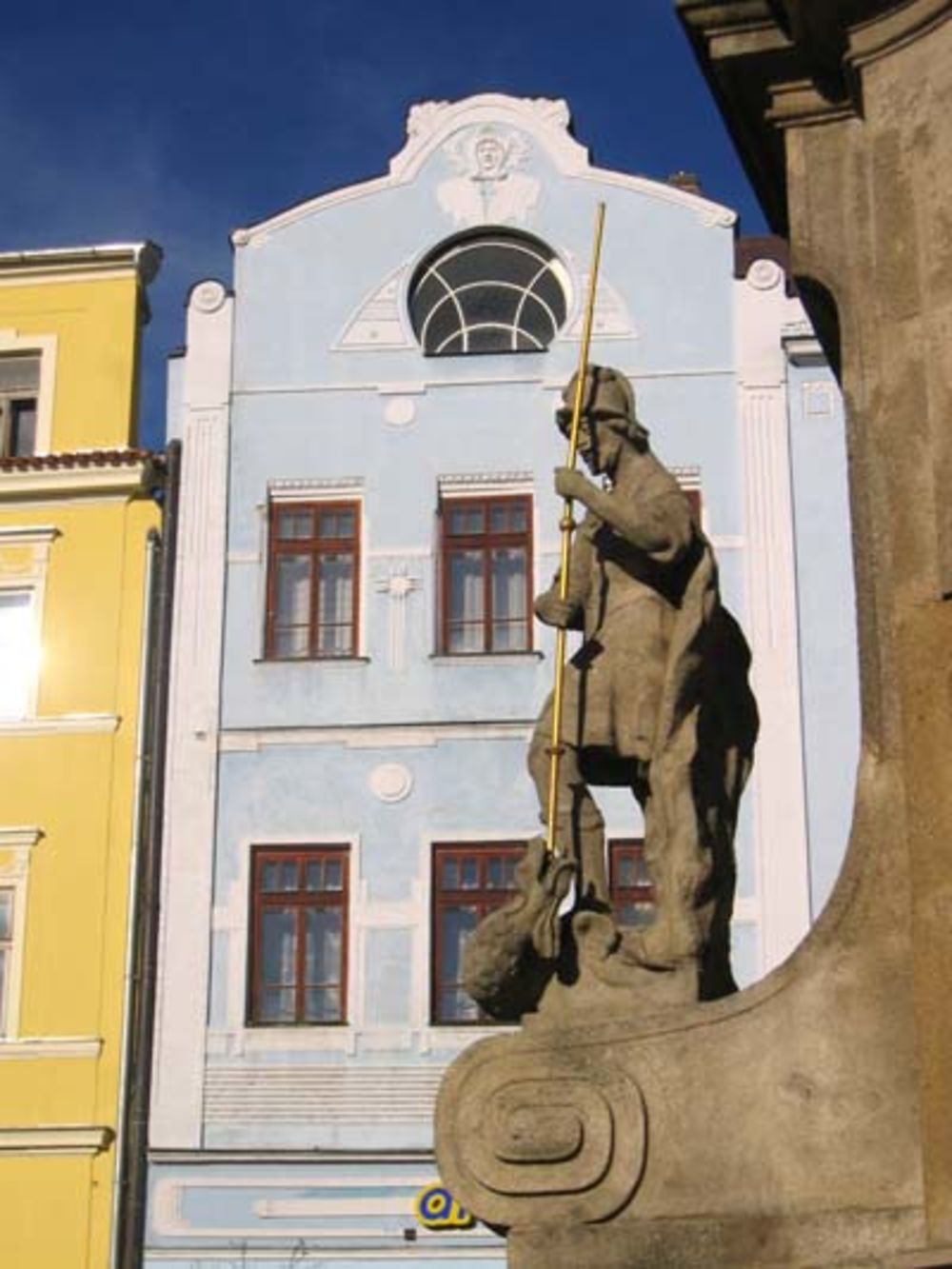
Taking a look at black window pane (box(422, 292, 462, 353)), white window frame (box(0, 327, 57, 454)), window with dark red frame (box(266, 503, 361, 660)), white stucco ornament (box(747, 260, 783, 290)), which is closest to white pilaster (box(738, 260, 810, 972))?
white stucco ornament (box(747, 260, 783, 290))

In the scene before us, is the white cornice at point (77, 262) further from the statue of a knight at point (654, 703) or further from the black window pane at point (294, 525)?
the statue of a knight at point (654, 703)

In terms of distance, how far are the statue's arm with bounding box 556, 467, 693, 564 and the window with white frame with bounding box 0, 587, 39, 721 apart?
14514 mm

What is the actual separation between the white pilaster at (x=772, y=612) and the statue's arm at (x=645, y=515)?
1188 centimetres

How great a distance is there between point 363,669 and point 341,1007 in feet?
9.28

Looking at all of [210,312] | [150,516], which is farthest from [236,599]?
[210,312]

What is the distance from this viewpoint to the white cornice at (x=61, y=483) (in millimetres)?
22062

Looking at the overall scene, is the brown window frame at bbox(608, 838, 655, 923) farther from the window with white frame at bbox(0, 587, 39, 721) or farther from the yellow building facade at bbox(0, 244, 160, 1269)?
the window with white frame at bbox(0, 587, 39, 721)

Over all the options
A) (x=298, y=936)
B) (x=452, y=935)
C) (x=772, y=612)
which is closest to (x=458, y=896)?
(x=452, y=935)

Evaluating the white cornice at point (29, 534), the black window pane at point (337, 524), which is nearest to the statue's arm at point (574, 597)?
the black window pane at point (337, 524)

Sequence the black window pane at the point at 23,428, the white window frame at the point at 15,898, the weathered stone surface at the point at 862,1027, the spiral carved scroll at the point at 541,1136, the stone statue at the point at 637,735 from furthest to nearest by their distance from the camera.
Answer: the black window pane at the point at 23,428
the white window frame at the point at 15,898
the stone statue at the point at 637,735
the spiral carved scroll at the point at 541,1136
the weathered stone surface at the point at 862,1027

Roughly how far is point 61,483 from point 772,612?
6308 mm

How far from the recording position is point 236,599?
21.4 meters

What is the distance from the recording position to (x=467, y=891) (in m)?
20.1

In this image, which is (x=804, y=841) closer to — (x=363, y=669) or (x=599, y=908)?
(x=363, y=669)
